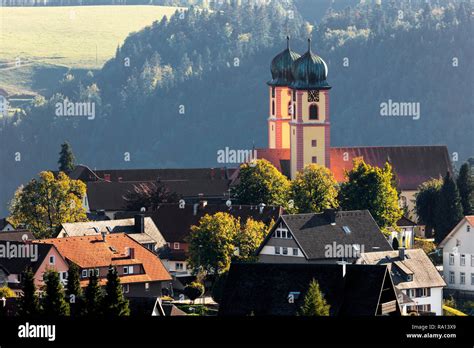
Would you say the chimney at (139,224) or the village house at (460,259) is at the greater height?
the chimney at (139,224)

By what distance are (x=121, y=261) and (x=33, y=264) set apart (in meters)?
4.26

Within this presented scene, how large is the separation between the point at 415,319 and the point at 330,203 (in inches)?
3093

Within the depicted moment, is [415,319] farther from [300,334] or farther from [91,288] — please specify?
[91,288]

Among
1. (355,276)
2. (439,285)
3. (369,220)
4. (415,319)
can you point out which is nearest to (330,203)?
(369,220)

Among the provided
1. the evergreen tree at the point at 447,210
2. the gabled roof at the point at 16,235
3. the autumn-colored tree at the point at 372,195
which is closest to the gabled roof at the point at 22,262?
→ the gabled roof at the point at 16,235

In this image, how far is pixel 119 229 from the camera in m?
89.0

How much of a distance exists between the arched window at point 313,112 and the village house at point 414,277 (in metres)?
58.3

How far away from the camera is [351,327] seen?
20.3 meters

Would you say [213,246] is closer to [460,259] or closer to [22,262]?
[22,262]

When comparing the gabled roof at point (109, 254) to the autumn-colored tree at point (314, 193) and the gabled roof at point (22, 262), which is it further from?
the autumn-colored tree at point (314, 193)

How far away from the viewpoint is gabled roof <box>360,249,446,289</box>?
70875mm

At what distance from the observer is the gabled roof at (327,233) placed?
77750 mm

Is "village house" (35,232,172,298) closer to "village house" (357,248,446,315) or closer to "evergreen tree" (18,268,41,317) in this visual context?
"village house" (357,248,446,315)

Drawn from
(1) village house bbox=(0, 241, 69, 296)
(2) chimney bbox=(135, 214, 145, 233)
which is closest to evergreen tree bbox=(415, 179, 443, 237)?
(2) chimney bbox=(135, 214, 145, 233)
